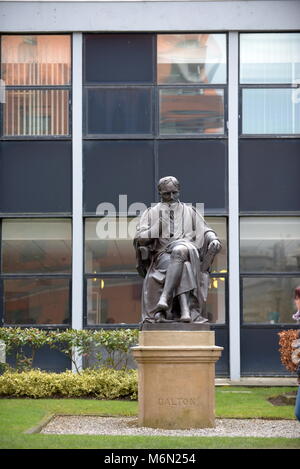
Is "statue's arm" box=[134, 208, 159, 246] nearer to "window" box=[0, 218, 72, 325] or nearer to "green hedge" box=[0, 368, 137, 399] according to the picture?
"green hedge" box=[0, 368, 137, 399]

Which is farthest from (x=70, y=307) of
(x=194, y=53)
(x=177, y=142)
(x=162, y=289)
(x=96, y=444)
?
(x=96, y=444)

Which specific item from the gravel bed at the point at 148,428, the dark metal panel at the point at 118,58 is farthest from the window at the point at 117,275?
the gravel bed at the point at 148,428

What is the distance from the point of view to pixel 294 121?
21484mm

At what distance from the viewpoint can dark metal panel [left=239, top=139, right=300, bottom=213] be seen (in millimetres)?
21188

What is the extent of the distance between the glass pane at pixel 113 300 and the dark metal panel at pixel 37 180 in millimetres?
1858

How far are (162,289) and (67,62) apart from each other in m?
10.1

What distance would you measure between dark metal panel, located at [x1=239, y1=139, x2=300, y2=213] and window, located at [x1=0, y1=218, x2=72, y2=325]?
4062 millimetres

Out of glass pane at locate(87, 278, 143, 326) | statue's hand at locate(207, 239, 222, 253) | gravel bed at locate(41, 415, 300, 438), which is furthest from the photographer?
glass pane at locate(87, 278, 143, 326)

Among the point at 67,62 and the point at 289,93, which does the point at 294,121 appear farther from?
the point at 67,62

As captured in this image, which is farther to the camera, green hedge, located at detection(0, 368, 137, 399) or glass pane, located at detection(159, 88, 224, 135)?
glass pane, located at detection(159, 88, 224, 135)

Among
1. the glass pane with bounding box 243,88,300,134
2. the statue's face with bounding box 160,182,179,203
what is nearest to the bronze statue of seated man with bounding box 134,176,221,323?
the statue's face with bounding box 160,182,179,203

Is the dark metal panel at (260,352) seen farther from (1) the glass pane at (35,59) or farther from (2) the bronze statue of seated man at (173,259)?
(2) the bronze statue of seated man at (173,259)

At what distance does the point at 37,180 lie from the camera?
2128 centimetres

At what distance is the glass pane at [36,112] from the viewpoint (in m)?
21.5
